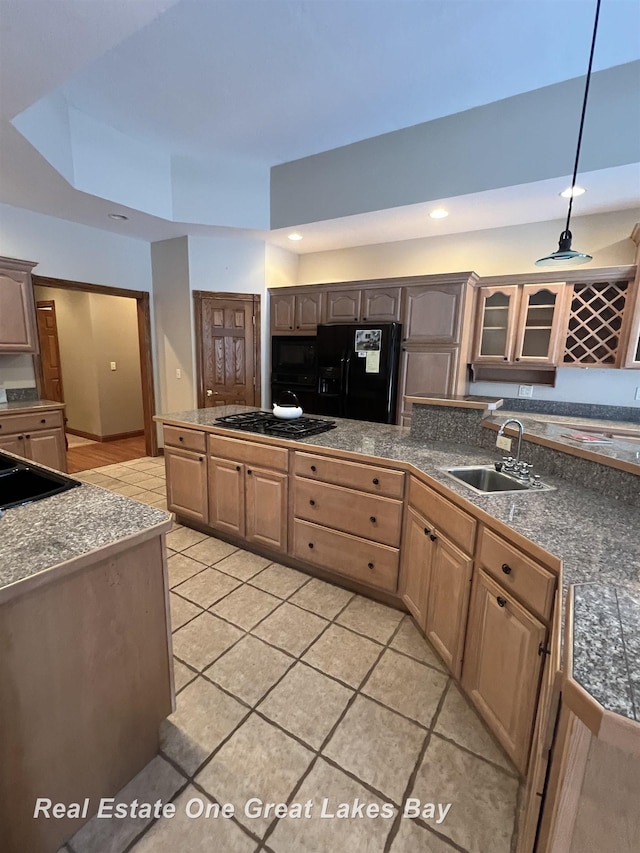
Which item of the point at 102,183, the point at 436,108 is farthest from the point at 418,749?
the point at 102,183

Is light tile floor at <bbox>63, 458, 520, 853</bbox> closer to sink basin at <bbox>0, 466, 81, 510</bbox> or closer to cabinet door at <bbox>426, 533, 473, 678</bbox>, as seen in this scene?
cabinet door at <bbox>426, 533, 473, 678</bbox>

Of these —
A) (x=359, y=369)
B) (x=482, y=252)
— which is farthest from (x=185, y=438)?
(x=482, y=252)

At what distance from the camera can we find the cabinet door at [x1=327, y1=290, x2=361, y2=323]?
4.08 meters

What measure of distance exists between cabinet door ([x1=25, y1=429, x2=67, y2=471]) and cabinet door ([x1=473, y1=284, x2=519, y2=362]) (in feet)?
13.4

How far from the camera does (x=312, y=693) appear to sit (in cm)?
161

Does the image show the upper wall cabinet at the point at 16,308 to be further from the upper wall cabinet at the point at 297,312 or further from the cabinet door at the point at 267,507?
the cabinet door at the point at 267,507

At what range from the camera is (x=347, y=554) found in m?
2.24

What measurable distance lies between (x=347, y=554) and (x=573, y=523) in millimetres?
1244

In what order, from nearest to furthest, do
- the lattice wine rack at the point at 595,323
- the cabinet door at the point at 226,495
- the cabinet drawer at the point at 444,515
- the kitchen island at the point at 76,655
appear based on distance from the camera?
1. the kitchen island at the point at 76,655
2. the cabinet drawer at the point at 444,515
3. the cabinet door at the point at 226,495
4. the lattice wine rack at the point at 595,323

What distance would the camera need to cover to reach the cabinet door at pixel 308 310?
4.28m

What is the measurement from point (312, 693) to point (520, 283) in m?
3.62

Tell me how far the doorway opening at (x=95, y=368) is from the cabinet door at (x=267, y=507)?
2.95m

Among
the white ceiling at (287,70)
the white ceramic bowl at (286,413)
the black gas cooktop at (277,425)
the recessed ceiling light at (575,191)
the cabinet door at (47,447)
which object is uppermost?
the white ceiling at (287,70)

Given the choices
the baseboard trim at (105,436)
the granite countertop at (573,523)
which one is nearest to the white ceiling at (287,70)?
the granite countertop at (573,523)
